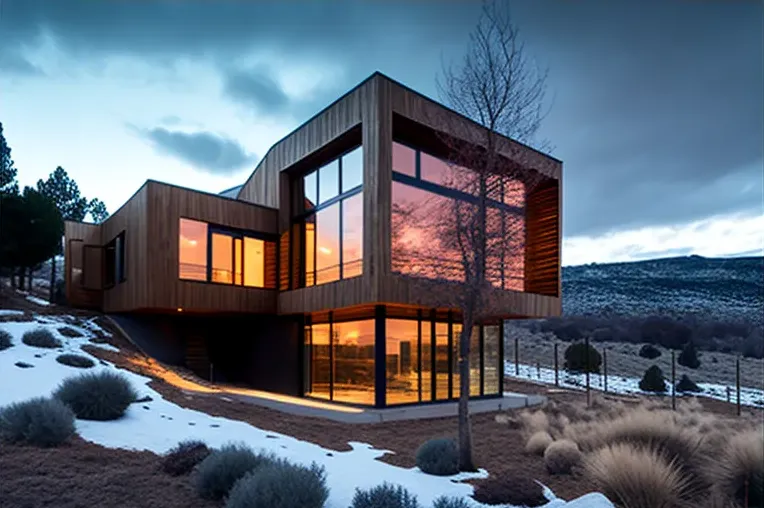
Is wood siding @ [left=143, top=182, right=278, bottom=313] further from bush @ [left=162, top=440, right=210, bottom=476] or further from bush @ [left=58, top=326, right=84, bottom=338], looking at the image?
bush @ [left=162, top=440, right=210, bottom=476]

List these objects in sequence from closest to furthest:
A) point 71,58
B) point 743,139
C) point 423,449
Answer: point 743,139, point 71,58, point 423,449

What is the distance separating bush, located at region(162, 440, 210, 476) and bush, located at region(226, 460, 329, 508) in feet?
4.17

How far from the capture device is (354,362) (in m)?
→ 13.0

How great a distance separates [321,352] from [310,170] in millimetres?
5431

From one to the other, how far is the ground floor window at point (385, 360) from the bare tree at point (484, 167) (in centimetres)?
509

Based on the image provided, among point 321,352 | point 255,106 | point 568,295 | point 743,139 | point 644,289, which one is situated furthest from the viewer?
point 568,295

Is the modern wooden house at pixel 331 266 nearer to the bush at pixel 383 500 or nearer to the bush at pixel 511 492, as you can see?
the bush at pixel 511 492

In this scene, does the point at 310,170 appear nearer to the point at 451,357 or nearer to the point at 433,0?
the point at 451,357

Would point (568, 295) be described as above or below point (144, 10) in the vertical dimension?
below

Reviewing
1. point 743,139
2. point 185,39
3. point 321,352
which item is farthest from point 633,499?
point 321,352

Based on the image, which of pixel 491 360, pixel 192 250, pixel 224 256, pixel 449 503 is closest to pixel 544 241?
pixel 491 360

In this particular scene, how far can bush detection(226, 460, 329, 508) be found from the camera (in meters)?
3.94

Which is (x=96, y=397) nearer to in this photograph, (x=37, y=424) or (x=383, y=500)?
(x=37, y=424)

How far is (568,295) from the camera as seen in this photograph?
46.8 metres
